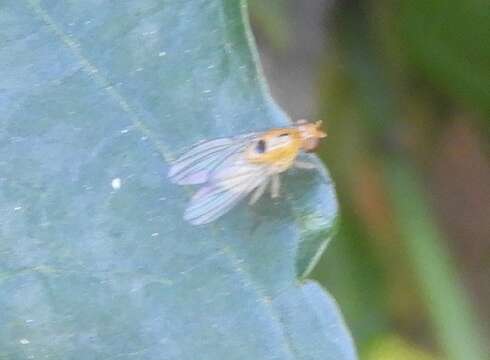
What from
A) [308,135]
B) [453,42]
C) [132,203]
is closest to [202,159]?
[132,203]

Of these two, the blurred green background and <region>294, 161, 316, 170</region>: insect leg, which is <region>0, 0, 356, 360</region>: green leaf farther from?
the blurred green background

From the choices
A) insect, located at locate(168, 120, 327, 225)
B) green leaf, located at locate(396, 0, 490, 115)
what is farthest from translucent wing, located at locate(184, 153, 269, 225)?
green leaf, located at locate(396, 0, 490, 115)

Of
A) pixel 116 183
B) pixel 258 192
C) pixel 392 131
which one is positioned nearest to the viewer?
pixel 116 183

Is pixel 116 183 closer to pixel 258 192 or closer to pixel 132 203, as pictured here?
pixel 132 203

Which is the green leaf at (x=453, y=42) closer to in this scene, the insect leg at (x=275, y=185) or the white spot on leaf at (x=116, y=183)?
the insect leg at (x=275, y=185)

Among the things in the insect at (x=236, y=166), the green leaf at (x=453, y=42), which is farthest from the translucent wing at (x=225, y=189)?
the green leaf at (x=453, y=42)

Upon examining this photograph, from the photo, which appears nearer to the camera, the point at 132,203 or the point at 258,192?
the point at 132,203
